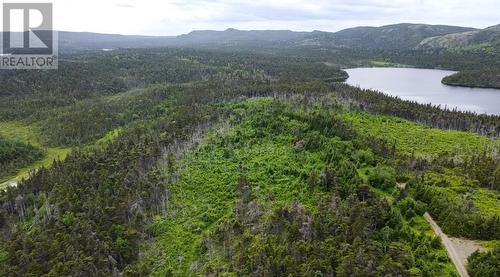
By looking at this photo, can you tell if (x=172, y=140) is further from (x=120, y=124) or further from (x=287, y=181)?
(x=120, y=124)

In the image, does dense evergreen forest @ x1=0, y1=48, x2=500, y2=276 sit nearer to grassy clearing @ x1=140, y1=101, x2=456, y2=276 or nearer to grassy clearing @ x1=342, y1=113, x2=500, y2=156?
grassy clearing @ x1=140, y1=101, x2=456, y2=276

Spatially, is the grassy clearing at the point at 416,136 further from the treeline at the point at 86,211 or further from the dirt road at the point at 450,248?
A: the treeline at the point at 86,211

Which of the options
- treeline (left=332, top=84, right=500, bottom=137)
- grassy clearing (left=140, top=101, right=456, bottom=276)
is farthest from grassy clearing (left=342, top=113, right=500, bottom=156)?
grassy clearing (left=140, top=101, right=456, bottom=276)

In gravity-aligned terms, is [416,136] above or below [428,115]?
below

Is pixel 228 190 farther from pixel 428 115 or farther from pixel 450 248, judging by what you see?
pixel 428 115

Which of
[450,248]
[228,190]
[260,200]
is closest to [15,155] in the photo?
[228,190]
